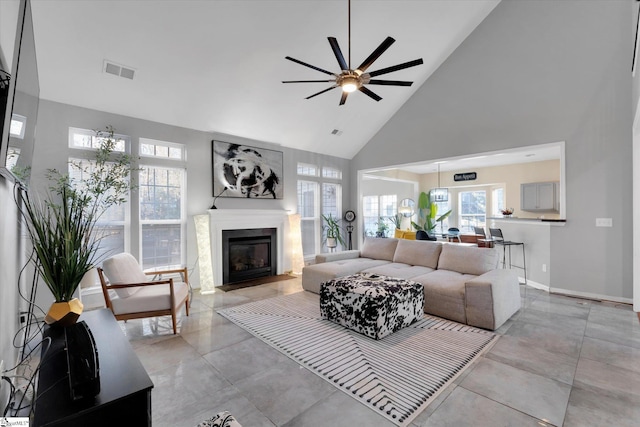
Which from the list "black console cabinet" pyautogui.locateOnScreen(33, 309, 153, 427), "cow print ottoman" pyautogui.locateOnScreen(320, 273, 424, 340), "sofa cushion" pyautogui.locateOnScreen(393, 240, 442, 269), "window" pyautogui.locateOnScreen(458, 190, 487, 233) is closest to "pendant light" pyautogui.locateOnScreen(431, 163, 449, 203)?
"window" pyautogui.locateOnScreen(458, 190, 487, 233)

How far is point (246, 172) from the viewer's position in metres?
5.80

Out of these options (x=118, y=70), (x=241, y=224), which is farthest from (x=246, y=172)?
(x=118, y=70)

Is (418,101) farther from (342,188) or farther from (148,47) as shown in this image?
(148,47)

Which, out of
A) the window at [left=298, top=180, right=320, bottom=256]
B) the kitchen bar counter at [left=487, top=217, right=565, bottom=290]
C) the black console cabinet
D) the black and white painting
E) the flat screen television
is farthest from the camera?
the window at [left=298, top=180, right=320, bottom=256]

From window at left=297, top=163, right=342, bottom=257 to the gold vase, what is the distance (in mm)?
5204

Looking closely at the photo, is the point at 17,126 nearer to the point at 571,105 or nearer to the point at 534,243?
the point at 571,105

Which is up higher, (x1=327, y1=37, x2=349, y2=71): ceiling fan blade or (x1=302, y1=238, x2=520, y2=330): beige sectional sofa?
(x1=327, y1=37, x2=349, y2=71): ceiling fan blade

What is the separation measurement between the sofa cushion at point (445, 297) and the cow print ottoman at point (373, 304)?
265mm

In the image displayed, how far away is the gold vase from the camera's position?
6.19ft

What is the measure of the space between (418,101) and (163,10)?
5030mm

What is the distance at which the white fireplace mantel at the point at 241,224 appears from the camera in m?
5.27

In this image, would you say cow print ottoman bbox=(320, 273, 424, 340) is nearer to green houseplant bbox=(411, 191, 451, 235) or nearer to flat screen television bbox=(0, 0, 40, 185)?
flat screen television bbox=(0, 0, 40, 185)

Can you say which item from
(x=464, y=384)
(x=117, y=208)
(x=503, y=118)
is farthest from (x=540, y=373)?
(x=117, y=208)

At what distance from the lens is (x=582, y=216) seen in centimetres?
446
